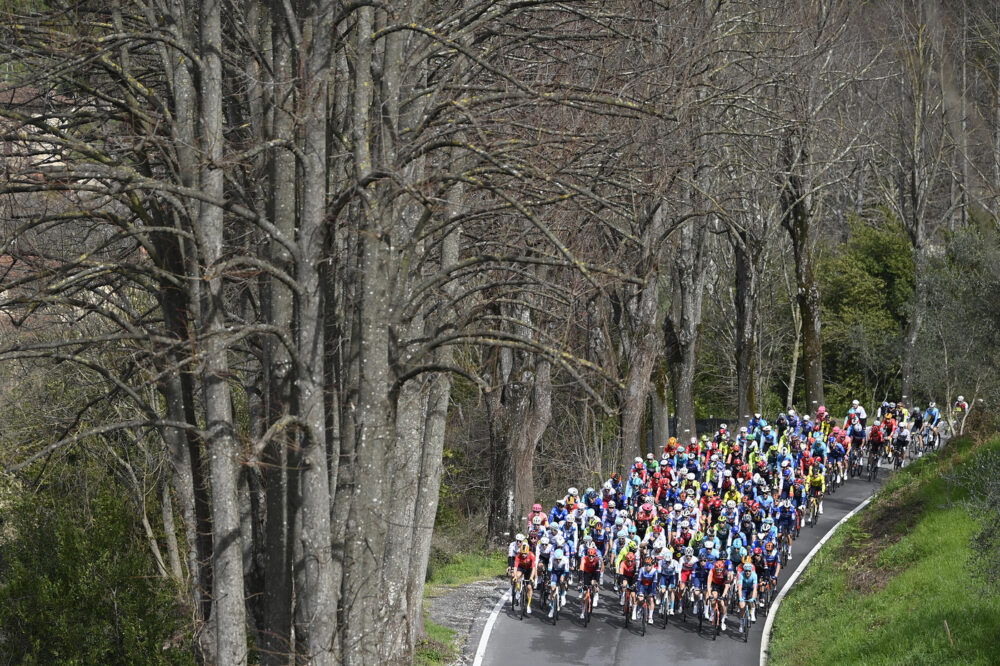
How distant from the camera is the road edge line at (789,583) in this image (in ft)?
66.2

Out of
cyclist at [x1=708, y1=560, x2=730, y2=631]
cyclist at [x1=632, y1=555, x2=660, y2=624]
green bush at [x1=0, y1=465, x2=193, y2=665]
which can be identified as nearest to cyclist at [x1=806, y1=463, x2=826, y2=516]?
cyclist at [x1=708, y1=560, x2=730, y2=631]

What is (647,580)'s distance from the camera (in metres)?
20.8

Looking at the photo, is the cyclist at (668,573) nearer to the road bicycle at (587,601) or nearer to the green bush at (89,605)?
the road bicycle at (587,601)

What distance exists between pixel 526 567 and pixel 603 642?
208cm

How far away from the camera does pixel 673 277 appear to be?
101 ft

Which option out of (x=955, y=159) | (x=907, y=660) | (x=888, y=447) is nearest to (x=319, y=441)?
(x=907, y=660)

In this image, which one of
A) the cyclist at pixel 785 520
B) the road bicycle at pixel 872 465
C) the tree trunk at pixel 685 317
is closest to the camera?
the cyclist at pixel 785 520

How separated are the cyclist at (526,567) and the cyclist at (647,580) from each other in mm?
1969

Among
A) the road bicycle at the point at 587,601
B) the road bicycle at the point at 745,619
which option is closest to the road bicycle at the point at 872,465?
the road bicycle at the point at 745,619

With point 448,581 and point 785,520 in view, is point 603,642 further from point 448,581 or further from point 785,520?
point 785,520

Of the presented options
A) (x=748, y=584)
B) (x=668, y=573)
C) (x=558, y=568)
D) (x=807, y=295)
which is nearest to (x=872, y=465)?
(x=807, y=295)

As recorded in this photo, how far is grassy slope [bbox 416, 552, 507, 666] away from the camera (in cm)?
1905

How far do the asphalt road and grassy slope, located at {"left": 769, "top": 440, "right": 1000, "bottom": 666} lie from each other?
825 millimetres

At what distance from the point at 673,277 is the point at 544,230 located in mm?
21282
